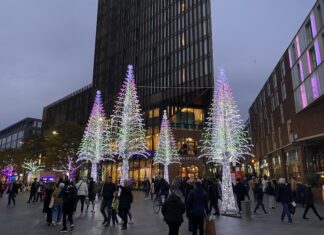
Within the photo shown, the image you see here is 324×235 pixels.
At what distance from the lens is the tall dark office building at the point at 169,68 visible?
5300cm

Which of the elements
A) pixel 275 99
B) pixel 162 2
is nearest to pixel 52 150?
pixel 275 99

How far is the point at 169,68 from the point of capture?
5841 centimetres

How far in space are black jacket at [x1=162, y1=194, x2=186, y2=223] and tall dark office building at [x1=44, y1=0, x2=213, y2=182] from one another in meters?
42.1

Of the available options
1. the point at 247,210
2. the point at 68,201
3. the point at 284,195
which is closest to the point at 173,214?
the point at 68,201

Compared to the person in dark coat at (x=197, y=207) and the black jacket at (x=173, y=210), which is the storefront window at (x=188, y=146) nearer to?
the person in dark coat at (x=197, y=207)

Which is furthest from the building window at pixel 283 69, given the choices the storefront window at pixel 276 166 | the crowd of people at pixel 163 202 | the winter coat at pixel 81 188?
the winter coat at pixel 81 188

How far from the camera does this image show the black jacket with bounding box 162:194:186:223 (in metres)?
7.66

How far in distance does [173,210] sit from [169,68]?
171 ft

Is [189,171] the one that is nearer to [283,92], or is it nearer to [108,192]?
[283,92]

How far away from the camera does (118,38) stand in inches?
2830

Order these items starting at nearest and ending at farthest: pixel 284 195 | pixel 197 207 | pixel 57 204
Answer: pixel 197 207, pixel 57 204, pixel 284 195

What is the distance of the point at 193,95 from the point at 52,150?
2536cm

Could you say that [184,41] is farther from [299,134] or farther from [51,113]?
[51,113]

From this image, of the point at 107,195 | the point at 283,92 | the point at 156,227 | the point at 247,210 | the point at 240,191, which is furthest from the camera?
the point at 283,92
